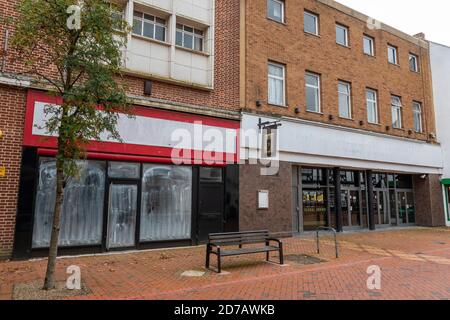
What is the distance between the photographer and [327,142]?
1603 centimetres

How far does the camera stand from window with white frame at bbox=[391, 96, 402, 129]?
19752 mm

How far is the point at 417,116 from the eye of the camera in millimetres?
21328

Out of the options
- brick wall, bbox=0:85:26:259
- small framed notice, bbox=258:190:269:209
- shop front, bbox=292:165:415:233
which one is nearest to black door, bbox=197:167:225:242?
small framed notice, bbox=258:190:269:209

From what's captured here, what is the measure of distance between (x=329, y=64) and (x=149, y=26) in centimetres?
886

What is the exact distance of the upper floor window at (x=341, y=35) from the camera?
17.8m

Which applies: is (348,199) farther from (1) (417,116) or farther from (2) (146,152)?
(2) (146,152)

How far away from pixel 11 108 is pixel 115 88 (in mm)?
4011

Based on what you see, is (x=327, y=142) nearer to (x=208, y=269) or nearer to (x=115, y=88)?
(x=208, y=269)

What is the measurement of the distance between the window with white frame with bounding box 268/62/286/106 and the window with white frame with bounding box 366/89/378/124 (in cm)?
594

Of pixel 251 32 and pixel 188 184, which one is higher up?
pixel 251 32

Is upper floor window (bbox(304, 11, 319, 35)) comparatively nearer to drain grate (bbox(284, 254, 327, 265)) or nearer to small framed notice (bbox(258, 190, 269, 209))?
small framed notice (bbox(258, 190, 269, 209))

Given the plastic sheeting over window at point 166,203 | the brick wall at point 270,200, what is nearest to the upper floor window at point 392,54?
the brick wall at point 270,200

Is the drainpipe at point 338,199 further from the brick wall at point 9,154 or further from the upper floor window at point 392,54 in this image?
the brick wall at point 9,154

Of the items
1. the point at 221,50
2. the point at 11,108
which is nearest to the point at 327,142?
the point at 221,50
